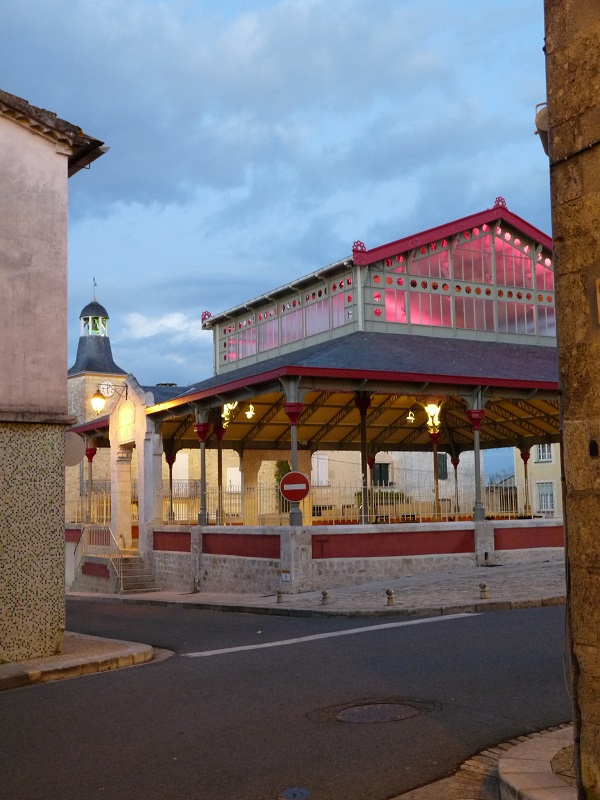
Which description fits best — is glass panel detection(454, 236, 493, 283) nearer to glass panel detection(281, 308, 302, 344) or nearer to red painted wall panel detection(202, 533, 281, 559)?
glass panel detection(281, 308, 302, 344)

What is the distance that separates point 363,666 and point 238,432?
20861 millimetres

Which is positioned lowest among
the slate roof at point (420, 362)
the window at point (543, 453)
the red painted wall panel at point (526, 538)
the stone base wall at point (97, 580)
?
the stone base wall at point (97, 580)

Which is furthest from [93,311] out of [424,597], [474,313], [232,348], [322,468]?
[424,597]

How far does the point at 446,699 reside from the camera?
8.19 m

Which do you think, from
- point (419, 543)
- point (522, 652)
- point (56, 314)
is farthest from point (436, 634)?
point (419, 543)

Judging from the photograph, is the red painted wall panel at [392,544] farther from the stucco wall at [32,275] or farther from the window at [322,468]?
the window at [322,468]

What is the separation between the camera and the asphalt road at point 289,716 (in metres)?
6.19

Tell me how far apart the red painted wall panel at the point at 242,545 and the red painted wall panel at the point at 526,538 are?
18.4ft

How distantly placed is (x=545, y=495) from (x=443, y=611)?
40662 mm

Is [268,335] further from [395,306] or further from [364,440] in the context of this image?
[364,440]

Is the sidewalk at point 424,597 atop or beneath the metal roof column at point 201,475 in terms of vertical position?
beneath

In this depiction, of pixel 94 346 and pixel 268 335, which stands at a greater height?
pixel 94 346

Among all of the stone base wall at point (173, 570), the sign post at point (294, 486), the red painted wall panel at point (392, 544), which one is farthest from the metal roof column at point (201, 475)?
the sign post at point (294, 486)

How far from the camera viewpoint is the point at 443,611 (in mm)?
14961
